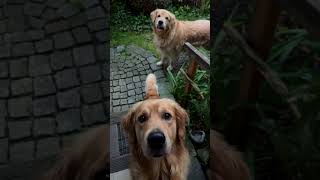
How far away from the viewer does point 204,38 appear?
53.7 inches

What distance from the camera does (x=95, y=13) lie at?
4.16 feet

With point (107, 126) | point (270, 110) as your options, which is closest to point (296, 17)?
point (270, 110)

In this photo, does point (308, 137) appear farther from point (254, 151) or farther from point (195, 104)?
point (195, 104)

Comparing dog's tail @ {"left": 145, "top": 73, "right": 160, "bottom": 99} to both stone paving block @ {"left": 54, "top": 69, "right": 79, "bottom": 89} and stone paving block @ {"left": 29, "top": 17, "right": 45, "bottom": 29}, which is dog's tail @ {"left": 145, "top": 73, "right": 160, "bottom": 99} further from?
stone paving block @ {"left": 29, "top": 17, "right": 45, "bottom": 29}

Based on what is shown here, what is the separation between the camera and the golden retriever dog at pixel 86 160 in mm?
1360

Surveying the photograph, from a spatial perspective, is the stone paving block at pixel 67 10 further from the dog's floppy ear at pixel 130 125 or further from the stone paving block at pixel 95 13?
the dog's floppy ear at pixel 130 125

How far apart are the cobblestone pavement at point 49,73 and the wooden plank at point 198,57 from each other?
9.9 inches

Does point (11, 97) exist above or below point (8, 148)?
above

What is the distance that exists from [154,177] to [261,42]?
1.64 feet

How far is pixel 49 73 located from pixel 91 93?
124mm

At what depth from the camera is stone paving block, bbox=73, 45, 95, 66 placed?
1295mm

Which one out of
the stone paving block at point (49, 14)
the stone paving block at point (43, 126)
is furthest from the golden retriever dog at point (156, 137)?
the stone paving block at point (49, 14)

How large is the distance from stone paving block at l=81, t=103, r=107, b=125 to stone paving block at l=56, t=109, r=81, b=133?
0.06ft

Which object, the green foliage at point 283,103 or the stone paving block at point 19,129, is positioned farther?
the stone paving block at point 19,129
